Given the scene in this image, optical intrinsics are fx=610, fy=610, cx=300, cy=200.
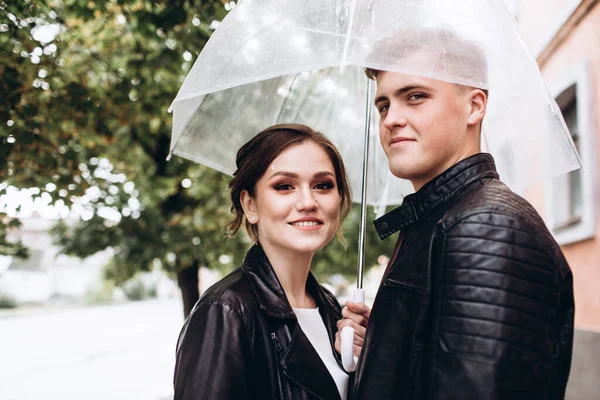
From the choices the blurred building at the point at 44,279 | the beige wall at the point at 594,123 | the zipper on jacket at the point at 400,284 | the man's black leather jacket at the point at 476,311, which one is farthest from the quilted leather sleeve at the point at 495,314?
the blurred building at the point at 44,279

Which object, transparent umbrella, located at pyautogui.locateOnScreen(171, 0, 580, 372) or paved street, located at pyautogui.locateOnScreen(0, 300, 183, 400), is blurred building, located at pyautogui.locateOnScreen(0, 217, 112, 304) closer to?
paved street, located at pyautogui.locateOnScreen(0, 300, 183, 400)

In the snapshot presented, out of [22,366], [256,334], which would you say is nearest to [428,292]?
[256,334]

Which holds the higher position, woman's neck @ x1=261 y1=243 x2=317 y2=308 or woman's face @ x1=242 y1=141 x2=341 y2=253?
woman's face @ x1=242 y1=141 x2=341 y2=253

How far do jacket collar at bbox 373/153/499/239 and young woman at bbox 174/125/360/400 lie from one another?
0.52 metres

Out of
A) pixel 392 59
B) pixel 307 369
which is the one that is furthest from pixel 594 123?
pixel 307 369

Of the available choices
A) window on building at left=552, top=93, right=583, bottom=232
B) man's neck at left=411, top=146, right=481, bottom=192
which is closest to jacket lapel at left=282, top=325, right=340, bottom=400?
man's neck at left=411, top=146, right=481, bottom=192

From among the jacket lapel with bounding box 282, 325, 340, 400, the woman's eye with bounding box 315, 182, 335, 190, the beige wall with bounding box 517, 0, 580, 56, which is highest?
the beige wall with bounding box 517, 0, 580, 56

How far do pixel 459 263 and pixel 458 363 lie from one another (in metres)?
0.27

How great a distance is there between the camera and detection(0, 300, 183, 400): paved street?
14.4m

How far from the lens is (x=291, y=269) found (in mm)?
2680

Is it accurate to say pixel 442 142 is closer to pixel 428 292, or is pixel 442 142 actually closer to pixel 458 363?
pixel 428 292

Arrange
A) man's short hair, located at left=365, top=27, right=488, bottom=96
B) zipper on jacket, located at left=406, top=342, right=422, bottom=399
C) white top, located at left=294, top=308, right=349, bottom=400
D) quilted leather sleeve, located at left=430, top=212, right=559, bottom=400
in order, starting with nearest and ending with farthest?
quilted leather sleeve, located at left=430, top=212, right=559, bottom=400 < zipper on jacket, located at left=406, top=342, right=422, bottom=399 < man's short hair, located at left=365, top=27, right=488, bottom=96 < white top, located at left=294, top=308, right=349, bottom=400

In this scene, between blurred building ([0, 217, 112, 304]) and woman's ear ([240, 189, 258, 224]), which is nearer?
woman's ear ([240, 189, 258, 224])

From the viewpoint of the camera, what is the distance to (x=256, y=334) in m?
2.26
